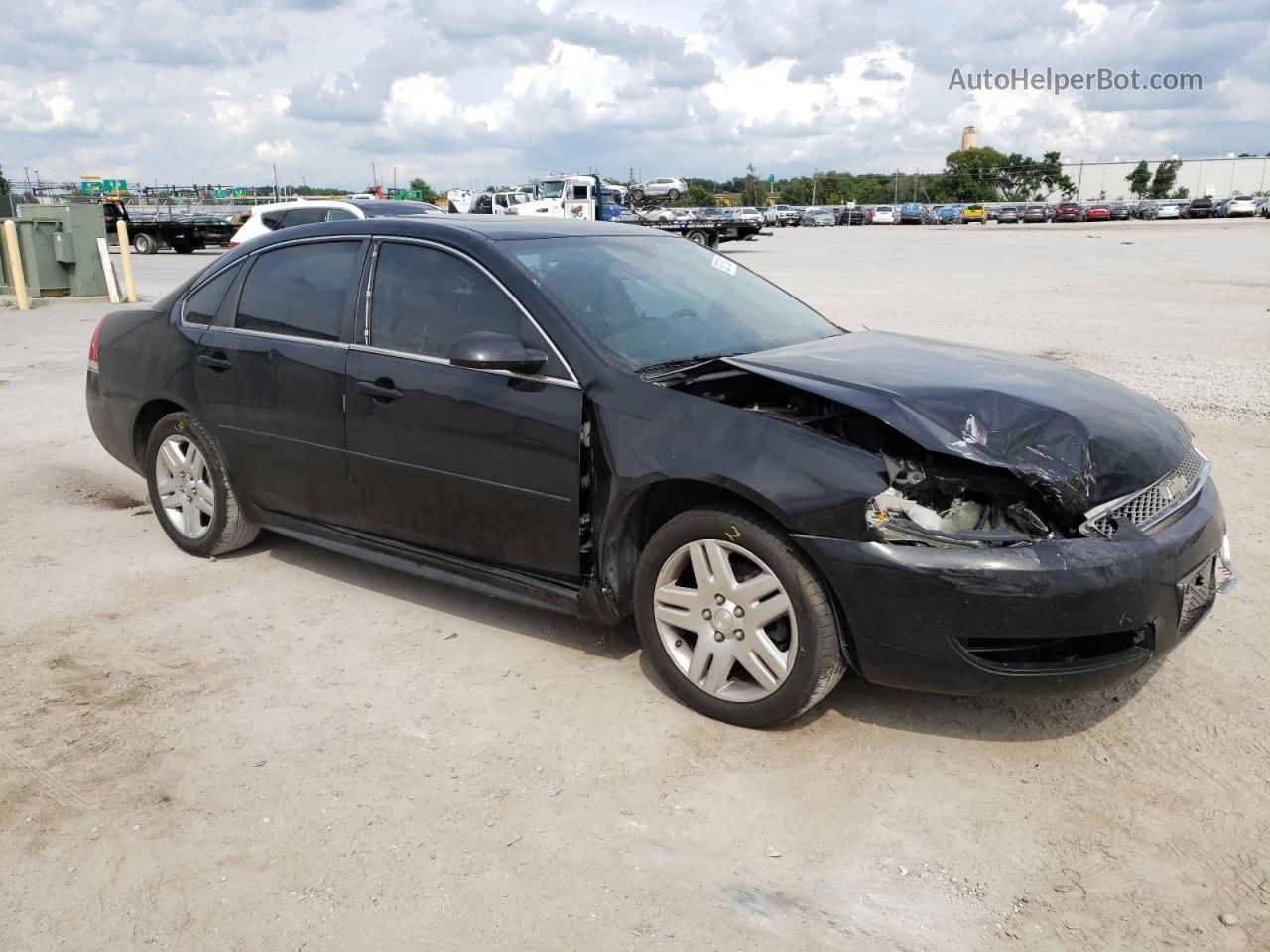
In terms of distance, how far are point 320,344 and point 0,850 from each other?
2278 mm

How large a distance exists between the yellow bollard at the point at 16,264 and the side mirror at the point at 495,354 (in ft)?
52.6

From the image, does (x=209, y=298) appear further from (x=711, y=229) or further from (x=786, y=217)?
(x=786, y=217)

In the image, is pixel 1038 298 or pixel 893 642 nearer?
pixel 893 642

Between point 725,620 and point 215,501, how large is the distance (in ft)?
9.37

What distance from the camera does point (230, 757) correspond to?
3480 millimetres

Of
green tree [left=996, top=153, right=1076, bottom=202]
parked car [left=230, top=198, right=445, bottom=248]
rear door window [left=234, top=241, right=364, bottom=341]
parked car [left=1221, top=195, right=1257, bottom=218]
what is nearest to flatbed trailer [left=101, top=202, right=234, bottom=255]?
parked car [left=230, top=198, right=445, bottom=248]

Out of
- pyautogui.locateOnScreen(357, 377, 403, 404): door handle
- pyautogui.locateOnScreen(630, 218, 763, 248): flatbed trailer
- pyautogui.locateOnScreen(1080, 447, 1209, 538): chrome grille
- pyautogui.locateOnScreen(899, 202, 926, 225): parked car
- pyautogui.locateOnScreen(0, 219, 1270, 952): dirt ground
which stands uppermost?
pyautogui.locateOnScreen(357, 377, 403, 404): door handle

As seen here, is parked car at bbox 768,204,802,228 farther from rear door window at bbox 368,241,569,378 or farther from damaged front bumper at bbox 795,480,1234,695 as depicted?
damaged front bumper at bbox 795,480,1234,695

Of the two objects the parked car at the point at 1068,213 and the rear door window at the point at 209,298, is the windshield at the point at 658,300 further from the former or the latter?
the parked car at the point at 1068,213

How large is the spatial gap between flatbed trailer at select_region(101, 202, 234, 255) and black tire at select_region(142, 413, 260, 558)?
29612 mm

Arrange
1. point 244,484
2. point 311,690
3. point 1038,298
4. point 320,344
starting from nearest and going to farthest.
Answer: point 311,690
point 320,344
point 244,484
point 1038,298

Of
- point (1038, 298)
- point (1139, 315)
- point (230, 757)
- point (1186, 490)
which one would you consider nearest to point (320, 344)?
point (230, 757)

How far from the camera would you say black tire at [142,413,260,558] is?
5.10 metres

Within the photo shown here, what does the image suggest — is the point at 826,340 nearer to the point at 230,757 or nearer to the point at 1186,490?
the point at 1186,490
